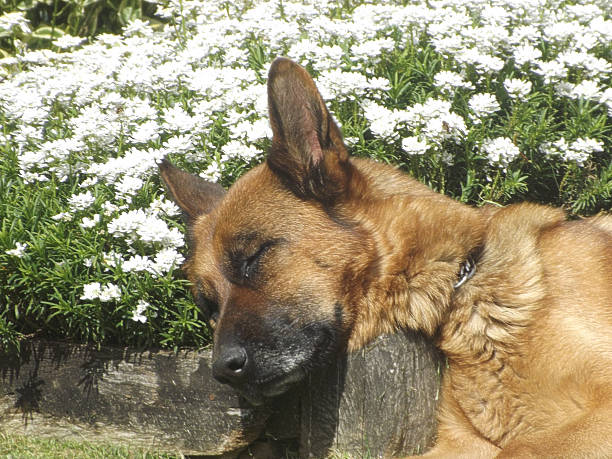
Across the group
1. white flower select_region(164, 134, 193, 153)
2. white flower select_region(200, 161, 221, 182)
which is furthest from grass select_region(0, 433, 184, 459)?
white flower select_region(164, 134, 193, 153)

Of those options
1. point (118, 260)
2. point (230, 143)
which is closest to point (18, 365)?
point (118, 260)

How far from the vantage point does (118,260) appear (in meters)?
3.70

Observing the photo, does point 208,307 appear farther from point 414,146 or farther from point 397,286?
point 414,146

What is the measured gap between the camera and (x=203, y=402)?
3.62 m

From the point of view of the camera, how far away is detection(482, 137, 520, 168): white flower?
4.20 meters

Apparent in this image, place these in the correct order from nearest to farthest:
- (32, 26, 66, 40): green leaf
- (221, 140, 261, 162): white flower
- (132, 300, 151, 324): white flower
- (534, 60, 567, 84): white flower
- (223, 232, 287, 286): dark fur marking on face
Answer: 1. (223, 232, 287, 286): dark fur marking on face
2. (132, 300, 151, 324): white flower
3. (221, 140, 261, 162): white flower
4. (534, 60, 567, 84): white flower
5. (32, 26, 66, 40): green leaf

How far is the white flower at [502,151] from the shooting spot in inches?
165

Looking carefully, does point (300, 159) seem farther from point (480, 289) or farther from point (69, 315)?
point (69, 315)

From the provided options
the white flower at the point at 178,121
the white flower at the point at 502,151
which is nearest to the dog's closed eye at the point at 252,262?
the white flower at the point at 178,121

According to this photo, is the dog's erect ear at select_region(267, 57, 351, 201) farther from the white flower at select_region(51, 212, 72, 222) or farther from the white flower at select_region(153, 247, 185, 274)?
the white flower at select_region(51, 212, 72, 222)

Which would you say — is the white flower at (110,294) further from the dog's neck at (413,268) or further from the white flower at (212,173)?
the dog's neck at (413,268)

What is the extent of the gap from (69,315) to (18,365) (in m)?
0.41

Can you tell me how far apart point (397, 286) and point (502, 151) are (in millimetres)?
1435

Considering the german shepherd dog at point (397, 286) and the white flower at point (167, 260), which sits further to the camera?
the white flower at point (167, 260)
